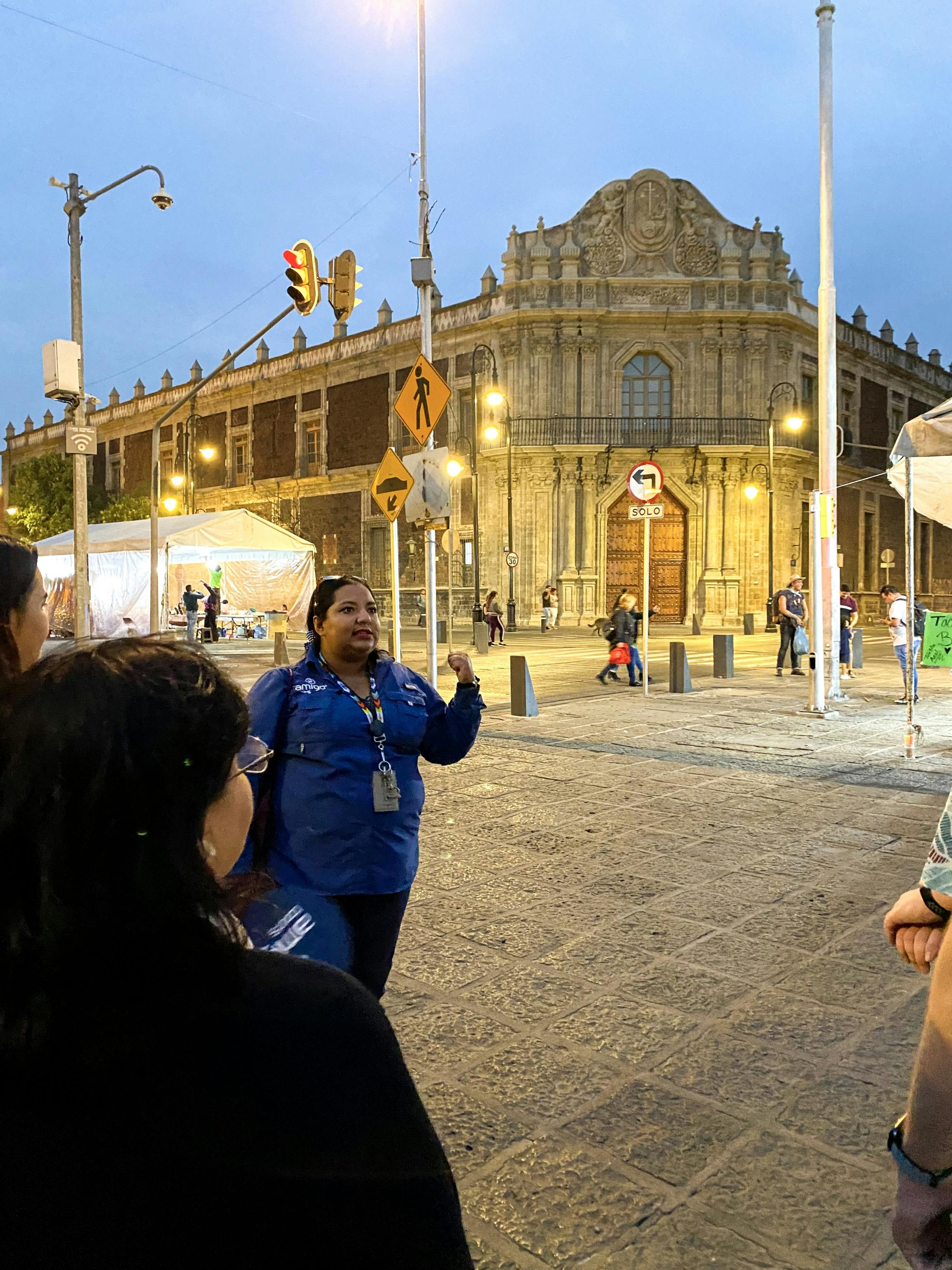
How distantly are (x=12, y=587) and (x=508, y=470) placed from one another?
114 feet

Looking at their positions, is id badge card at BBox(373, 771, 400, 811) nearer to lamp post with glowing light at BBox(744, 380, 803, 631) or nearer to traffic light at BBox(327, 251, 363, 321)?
traffic light at BBox(327, 251, 363, 321)

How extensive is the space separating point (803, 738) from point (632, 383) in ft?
99.0

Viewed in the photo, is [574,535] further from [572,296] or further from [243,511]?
[243,511]

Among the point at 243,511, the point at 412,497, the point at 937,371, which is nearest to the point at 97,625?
the point at 243,511

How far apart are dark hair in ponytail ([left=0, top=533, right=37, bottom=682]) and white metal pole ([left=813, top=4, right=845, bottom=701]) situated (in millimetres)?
10592

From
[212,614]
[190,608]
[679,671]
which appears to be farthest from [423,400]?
[212,614]

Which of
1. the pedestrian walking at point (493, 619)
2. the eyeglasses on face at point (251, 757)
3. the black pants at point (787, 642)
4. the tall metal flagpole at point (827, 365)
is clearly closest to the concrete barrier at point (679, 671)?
the tall metal flagpole at point (827, 365)

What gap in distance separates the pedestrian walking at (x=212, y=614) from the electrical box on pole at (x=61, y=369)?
9.60 meters

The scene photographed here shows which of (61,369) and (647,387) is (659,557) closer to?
(647,387)

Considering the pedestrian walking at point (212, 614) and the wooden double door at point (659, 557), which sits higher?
the wooden double door at point (659, 557)

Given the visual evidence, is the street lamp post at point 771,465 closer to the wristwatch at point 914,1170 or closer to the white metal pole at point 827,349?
the white metal pole at point 827,349

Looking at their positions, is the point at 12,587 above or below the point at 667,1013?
above

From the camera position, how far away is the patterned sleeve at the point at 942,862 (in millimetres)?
1729

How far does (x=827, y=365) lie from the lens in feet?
41.3
